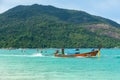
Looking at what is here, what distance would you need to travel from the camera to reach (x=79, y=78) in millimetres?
39094

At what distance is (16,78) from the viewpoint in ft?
127

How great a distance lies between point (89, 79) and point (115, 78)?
131 inches

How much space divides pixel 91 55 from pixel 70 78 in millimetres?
49037

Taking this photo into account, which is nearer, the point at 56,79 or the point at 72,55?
the point at 56,79

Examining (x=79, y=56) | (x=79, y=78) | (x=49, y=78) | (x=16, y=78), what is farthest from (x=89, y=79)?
(x=79, y=56)

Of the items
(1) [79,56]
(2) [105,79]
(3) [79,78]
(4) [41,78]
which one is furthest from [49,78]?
(1) [79,56]

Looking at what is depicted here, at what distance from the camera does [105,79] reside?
38500mm

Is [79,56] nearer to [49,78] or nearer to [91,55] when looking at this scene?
[91,55]

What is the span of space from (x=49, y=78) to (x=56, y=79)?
1.12 meters

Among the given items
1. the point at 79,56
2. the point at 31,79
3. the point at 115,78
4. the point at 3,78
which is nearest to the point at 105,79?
the point at 115,78

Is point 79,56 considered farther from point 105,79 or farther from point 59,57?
point 105,79

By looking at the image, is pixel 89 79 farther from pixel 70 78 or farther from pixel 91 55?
pixel 91 55

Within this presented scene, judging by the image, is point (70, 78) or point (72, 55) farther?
point (72, 55)

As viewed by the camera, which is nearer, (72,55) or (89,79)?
(89,79)
